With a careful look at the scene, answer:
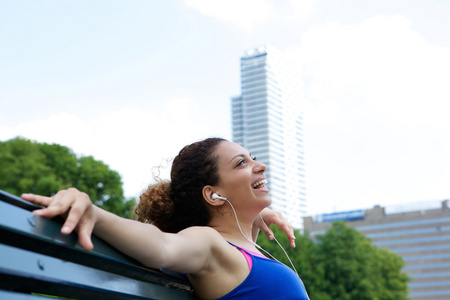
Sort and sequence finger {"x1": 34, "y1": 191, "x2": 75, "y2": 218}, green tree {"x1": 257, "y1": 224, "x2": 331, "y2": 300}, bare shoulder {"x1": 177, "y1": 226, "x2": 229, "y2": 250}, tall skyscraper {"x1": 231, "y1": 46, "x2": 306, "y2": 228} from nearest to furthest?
finger {"x1": 34, "y1": 191, "x2": 75, "y2": 218} < bare shoulder {"x1": 177, "y1": 226, "x2": 229, "y2": 250} < green tree {"x1": 257, "y1": 224, "x2": 331, "y2": 300} < tall skyscraper {"x1": 231, "y1": 46, "x2": 306, "y2": 228}

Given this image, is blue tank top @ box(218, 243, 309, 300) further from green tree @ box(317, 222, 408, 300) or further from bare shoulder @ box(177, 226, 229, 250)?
green tree @ box(317, 222, 408, 300)

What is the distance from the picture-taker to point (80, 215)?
1.29 m

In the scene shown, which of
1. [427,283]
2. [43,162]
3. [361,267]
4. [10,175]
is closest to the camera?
[10,175]

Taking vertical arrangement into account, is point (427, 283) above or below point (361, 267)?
Answer: below

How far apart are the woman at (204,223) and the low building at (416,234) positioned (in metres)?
105

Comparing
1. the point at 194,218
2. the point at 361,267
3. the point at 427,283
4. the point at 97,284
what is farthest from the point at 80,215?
the point at 427,283

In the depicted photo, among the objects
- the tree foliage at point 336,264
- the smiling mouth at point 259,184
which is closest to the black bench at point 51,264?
the smiling mouth at point 259,184

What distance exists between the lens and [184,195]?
2.81 m

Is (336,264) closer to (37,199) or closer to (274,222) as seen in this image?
(274,222)

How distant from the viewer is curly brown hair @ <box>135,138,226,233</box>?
274 centimetres

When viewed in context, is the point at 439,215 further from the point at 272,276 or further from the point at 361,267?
the point at 272,276

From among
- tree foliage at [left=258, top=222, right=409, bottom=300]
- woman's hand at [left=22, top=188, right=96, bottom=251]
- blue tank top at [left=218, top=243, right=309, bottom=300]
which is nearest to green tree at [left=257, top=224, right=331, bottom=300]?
tree foliage at [left=258, top=222, right=409, bottom=300]

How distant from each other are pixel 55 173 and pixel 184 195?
24.6m

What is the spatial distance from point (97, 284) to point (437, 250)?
117m
